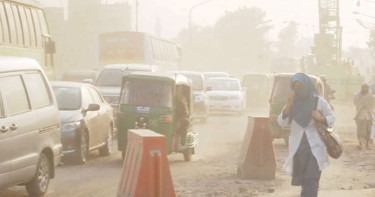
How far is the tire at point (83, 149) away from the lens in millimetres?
16438

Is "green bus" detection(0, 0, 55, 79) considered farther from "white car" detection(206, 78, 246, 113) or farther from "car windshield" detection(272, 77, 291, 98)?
"white car" detection(206, 78, 246, 113)

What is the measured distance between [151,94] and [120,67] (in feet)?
29.0

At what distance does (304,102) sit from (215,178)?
5067 mm

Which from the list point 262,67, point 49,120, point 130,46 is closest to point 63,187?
point 49,120

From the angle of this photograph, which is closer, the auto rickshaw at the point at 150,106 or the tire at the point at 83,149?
the tire at the point at 83,149

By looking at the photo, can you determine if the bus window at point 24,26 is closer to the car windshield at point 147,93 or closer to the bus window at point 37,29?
the bus window at point 37,29

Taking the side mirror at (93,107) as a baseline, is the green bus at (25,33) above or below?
above

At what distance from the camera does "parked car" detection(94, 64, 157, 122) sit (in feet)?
78.5

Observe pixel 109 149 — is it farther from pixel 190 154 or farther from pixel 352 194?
pixel 352 194

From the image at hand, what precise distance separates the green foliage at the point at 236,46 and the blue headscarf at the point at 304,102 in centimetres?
12322

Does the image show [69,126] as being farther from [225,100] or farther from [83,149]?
[225,100]

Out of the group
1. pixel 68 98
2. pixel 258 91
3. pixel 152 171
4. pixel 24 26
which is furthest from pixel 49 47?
pixel 258 91

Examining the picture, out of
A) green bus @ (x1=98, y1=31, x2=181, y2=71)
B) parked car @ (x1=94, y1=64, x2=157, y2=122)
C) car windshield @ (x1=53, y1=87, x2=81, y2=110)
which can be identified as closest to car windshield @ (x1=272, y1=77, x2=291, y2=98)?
parked car @ (x1=94, y1=64, x2=157, y2=122)

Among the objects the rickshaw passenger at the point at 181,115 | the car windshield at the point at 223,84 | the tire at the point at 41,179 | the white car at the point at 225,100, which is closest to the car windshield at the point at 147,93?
the rickshaw passenger at the point at 181,115
